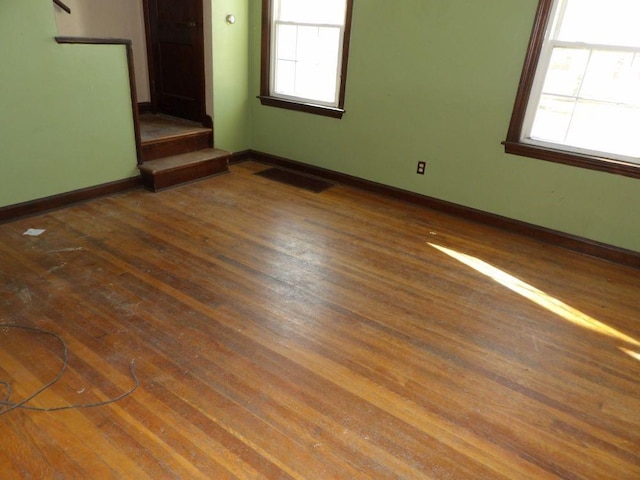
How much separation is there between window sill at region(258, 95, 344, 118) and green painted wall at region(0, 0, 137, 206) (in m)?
1.43

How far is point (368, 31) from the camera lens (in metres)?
3.67

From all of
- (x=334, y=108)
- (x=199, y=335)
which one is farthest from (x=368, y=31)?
(x=199, y=335)

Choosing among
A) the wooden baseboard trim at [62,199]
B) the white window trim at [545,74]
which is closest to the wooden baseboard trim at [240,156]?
the wooden baseboard trim at [62,199]

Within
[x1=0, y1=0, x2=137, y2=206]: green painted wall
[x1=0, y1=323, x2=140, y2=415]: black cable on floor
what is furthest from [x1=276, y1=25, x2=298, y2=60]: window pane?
[x1=0, y1=323, x2=140, y2=415]: black cable on floor

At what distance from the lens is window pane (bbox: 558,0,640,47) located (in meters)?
2.71

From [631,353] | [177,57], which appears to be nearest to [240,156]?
[177,57]

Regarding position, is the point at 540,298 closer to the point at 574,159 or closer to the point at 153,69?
the point at 574,159

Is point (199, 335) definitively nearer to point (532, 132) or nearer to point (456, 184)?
point (456, 184)

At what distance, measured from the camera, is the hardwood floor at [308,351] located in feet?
5.12

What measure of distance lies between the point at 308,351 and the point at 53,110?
8.26ft

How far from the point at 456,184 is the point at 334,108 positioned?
4.39ft

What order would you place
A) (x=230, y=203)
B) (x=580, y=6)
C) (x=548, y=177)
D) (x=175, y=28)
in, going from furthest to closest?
(x=175, y=28), (x=230, y=203), (x=548, y=177), (x=580, y=6)

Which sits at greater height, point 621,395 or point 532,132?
point 532,132

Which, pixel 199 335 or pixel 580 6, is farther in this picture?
pixel 580 6
